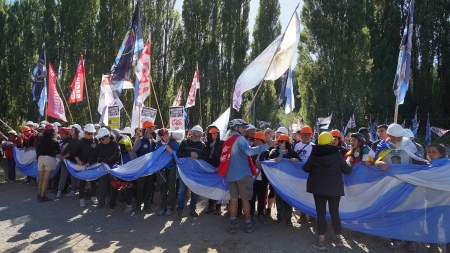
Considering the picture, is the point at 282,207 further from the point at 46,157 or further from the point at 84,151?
the point at 46,157

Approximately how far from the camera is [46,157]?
26.8ft

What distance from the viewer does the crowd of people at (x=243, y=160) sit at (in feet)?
17.5

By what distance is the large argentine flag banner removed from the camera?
512cm

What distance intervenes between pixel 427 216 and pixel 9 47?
29.5 metres

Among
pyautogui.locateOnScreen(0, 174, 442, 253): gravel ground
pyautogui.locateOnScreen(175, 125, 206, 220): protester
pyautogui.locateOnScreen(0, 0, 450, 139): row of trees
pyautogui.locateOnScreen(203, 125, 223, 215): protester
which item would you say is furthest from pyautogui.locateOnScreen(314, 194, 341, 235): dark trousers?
pyautogui.locateOnScreen(0, 0, 450, 139): row of trees

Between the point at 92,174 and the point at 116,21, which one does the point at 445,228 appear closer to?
the point at 92,174

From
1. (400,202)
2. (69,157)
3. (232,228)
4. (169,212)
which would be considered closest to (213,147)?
(169,212)

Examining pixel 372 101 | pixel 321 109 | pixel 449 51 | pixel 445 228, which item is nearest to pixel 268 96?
pixel 321 109

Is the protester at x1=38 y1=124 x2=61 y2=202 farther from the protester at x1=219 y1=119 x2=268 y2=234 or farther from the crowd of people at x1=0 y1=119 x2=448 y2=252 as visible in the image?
the protester at x1=219 y1=119 x2=268 y2=234

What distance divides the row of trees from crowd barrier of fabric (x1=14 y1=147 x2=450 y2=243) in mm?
17568

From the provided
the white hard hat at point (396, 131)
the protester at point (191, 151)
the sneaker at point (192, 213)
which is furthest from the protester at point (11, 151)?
the white hard hat at point (396, 131)

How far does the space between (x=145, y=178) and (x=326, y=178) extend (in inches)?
150

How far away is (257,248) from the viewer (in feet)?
17.8

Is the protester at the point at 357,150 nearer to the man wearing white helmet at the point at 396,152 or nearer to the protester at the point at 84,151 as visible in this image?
the man wearing white helmet at the point at 396,152
